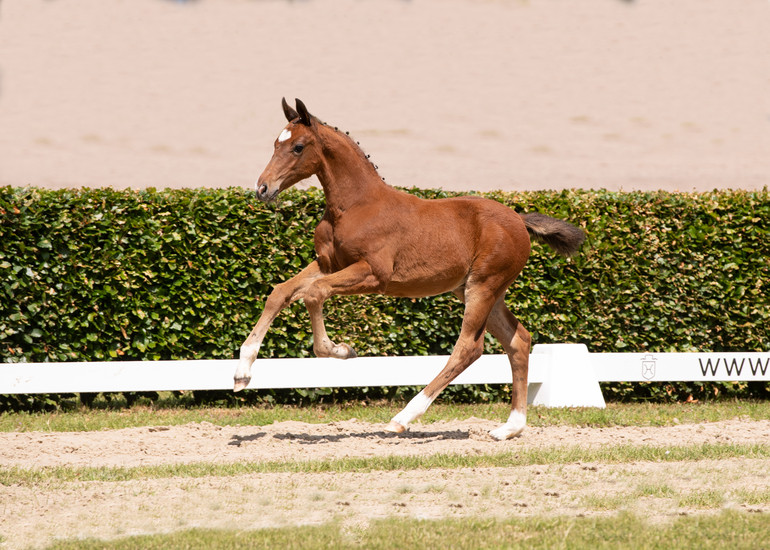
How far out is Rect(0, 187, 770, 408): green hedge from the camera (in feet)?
29.7

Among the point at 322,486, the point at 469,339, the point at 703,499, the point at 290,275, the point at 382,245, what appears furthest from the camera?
the point at 290,275

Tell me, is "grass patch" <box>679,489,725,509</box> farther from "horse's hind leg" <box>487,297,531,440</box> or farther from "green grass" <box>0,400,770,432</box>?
"green grass" <box>0,400,770,432</box>

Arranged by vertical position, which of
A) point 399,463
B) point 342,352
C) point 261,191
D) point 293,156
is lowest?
point 399,463

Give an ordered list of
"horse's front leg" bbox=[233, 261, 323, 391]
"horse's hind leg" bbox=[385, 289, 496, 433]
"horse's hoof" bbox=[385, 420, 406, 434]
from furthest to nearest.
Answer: "horse's hind leg" bbox=[385, 289, 496, 433] → "horse's hoof" bbox=[385, 420, 406, 434] → "horse's front leg" bbox=[233, 261, 323, 391]

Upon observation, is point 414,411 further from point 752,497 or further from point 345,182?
point 752,497

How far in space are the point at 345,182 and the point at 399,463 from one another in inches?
85.5

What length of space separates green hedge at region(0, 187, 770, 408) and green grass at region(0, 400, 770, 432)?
62 cm

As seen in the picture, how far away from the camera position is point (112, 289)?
917 centimetres

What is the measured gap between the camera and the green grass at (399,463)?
5836 millimetres

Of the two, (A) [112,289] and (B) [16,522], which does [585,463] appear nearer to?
(B) [16,522]

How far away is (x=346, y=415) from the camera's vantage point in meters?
9.07

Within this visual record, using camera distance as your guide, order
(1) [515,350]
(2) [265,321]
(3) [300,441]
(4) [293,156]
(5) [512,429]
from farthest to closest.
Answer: (1) [515,350], (5) [512,429], (3) [300,441], (4) [293,156], (2) [265,321]

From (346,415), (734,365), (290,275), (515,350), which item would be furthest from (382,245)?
(734,365)

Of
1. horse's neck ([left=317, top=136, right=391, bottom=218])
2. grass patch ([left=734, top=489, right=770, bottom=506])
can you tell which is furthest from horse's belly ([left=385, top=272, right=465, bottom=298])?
grass patch ([left=734, top=489, right=770, bottom=506])
